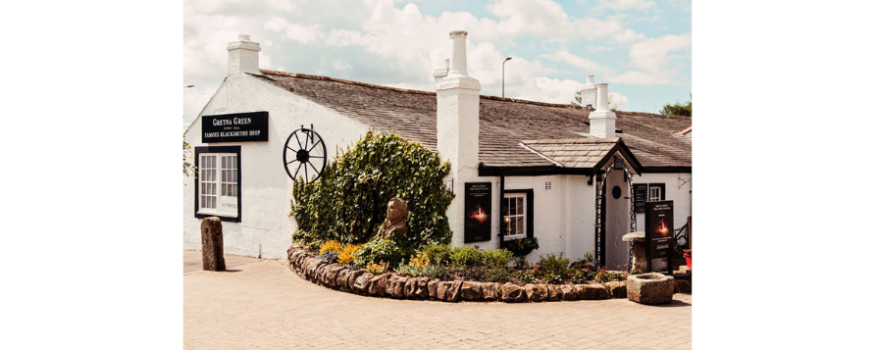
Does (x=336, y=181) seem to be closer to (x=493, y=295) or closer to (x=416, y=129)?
(x=416, y=129)

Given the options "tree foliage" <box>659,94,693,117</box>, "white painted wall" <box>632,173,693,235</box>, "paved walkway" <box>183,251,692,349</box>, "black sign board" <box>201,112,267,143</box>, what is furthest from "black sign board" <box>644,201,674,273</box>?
"tree foliage" <box>659,94,693,117</box>

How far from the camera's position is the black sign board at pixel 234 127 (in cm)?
1627

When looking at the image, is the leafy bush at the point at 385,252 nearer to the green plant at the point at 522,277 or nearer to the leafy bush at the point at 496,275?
the leafy bush at the point at 496,275

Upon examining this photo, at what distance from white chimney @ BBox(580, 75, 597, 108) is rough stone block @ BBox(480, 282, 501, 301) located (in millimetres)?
17518

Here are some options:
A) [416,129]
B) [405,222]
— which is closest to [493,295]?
[405,222]

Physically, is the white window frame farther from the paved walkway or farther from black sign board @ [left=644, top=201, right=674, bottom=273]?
the paved walkway

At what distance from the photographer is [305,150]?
1538 centimetres

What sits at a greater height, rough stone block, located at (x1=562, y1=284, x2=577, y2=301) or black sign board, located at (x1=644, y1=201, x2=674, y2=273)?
black sign board, located at (x1=644, y1=201, x2=674, y2=273)

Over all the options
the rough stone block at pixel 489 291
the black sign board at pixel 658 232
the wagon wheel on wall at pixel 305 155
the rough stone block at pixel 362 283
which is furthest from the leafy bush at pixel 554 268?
the wagon wheel on wall at pixel 305 155

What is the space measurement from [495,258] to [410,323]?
3412 mm

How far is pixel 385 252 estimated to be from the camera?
12086 mm

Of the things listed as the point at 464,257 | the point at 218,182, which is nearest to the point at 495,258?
the point at 464,257

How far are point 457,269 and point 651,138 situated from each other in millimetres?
13357

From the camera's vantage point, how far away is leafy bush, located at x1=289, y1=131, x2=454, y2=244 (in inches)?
506
